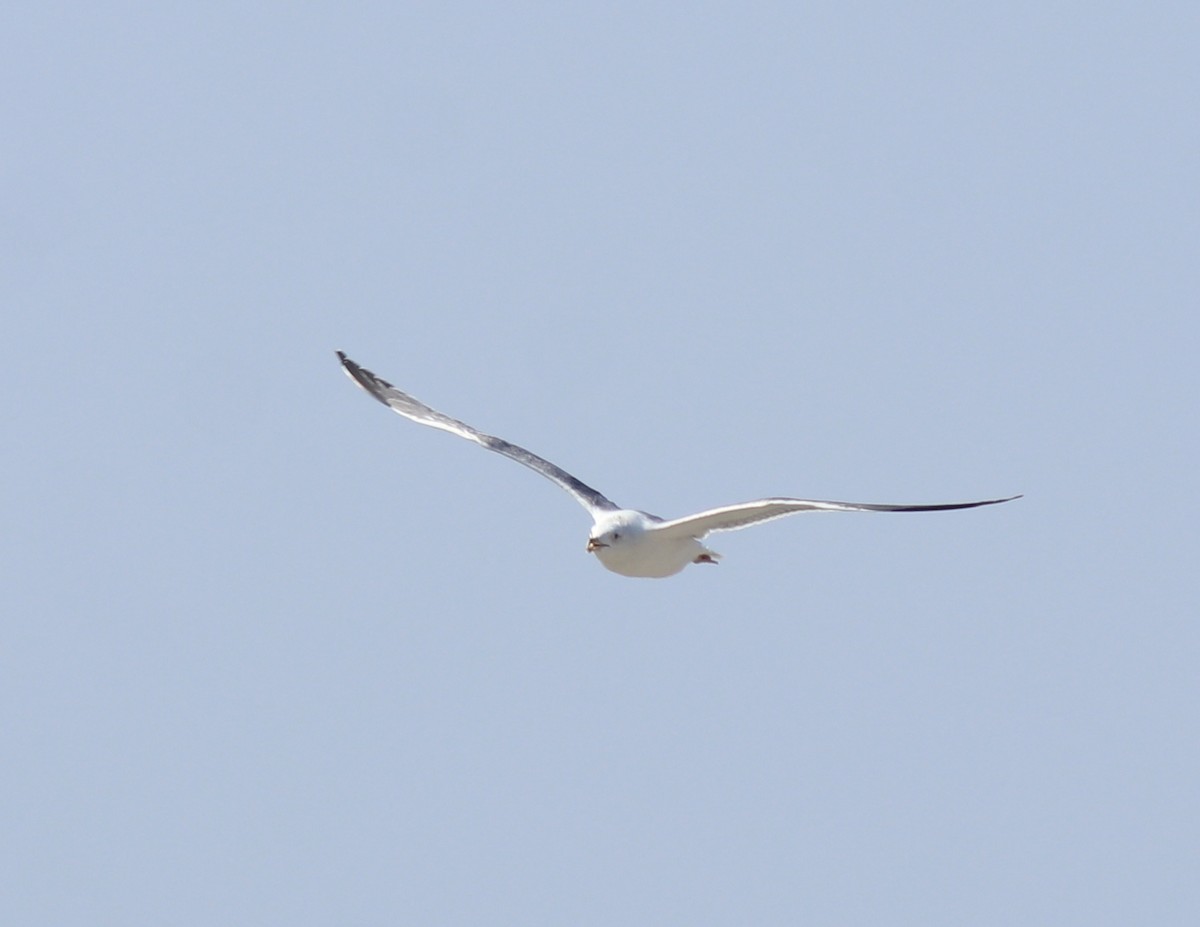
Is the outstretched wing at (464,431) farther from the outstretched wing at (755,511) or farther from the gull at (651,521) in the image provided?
the outstretched wing at (755,511)

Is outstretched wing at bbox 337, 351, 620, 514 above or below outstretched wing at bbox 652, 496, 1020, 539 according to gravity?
above

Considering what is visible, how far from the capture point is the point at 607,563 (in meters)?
21.9

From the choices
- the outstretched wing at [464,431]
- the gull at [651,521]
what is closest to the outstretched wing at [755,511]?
the gull at [651,521]

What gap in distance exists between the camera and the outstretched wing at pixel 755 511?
1881 centimetres

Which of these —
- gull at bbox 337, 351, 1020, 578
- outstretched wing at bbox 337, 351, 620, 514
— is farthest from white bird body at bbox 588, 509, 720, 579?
outstretched wing at bbox 337, 351, 620, 514

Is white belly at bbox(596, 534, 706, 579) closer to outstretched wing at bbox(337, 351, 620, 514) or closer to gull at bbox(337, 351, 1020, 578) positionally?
gull at bbox(337, 351, 1020, 578)

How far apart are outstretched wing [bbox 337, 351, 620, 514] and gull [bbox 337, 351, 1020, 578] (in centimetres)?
1

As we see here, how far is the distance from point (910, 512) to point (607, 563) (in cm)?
421

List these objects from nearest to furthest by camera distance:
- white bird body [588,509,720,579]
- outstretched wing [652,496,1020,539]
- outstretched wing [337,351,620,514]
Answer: outstretched wing [652,496,1020,539], white bird body [588,509,720,579], outstretched wing [337,351,620,514]

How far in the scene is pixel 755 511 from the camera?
66.5 feet

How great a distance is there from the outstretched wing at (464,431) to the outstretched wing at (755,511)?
2.23 metres

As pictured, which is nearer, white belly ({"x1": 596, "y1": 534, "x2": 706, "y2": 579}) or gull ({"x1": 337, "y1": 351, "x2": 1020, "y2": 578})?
gull ({"x1": 337, "y1": 351, "x2": 1020, "y2": 578})

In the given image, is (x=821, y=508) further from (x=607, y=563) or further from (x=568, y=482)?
(x=568, y=482)

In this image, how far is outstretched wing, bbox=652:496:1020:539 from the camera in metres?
18.8
